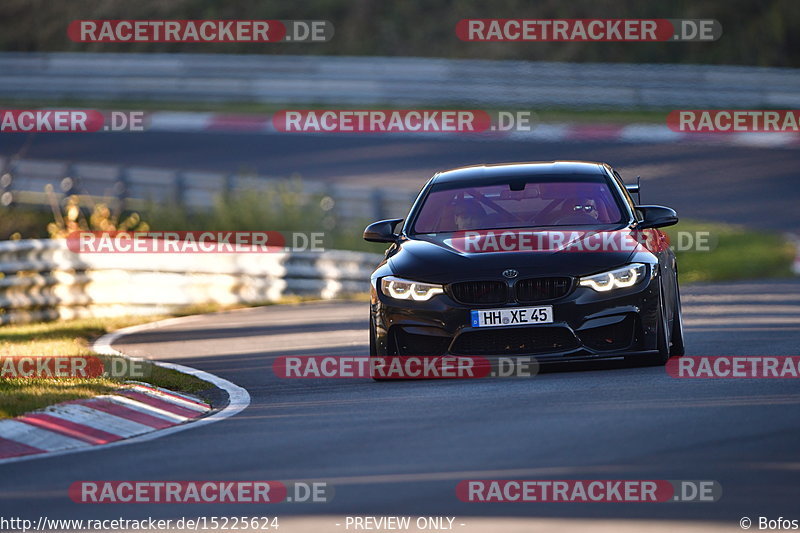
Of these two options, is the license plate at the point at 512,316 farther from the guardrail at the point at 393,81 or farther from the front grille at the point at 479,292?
the guardrail at the point at 393,81

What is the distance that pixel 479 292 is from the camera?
35.1 feet

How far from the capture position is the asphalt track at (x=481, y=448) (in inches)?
267

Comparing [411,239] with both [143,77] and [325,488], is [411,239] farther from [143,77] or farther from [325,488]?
[143,77]

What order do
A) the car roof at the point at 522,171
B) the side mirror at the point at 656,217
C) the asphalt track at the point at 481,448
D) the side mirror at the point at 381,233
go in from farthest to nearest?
the car roof at the point at 522,171 → the side mirror at the point at 381,233 → the side mirror at the point at 656,217 → the asphalt track at the point at 481,448

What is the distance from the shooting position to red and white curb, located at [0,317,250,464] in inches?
356

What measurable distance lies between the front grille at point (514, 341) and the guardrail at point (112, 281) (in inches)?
409

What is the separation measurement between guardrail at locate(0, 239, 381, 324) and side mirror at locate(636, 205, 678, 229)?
32.9 feet

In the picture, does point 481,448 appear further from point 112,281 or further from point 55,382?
point 112,281

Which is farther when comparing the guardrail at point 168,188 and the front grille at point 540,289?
the guardrail at point 168,188

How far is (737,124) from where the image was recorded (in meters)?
33.2

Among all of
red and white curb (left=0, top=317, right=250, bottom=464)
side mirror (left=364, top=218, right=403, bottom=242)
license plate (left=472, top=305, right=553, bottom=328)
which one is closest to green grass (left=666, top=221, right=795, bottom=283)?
side mirror (left=364, top=218, right=403, bottom=242)

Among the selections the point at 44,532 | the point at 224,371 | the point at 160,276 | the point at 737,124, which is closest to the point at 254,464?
the point at 44,532

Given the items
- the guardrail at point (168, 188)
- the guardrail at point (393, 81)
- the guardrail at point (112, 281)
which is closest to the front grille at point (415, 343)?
the guardrail at point (112, 281)

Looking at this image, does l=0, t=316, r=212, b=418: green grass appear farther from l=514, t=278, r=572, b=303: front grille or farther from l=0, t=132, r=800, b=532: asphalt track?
l=514, t=278, r=572, b=303: front grille
